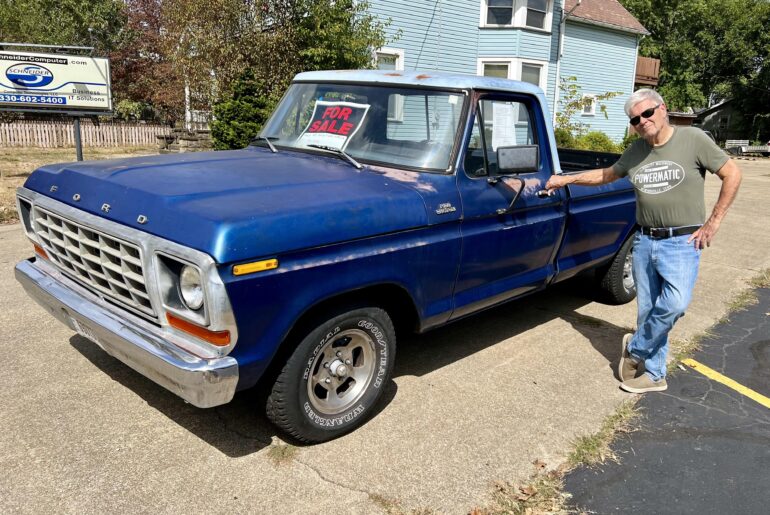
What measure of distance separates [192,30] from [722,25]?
1586 inches

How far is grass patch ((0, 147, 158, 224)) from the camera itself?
30.8 feet

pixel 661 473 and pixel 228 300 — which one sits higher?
pixel 228 300

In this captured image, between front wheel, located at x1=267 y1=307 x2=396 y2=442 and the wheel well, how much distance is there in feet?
0.12

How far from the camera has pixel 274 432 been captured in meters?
3.60

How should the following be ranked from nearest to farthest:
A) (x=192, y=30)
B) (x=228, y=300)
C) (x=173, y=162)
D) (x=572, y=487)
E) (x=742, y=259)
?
(x=228, y=300) < (x=572, y=487) < (x=173, y=162) < (x=742, y=259) < (x=192, y=30)

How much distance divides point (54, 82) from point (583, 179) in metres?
10.7

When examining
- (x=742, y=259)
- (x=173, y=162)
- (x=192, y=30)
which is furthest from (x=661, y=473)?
(x=192, y=30)

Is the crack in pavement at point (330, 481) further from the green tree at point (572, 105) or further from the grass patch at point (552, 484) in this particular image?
the green tree at point (572, 105)

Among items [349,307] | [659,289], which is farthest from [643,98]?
[349,307]

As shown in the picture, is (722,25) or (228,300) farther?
(722,25)

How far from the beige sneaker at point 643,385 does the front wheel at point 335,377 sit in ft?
5.98

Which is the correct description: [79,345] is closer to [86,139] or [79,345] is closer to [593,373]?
[593,373]

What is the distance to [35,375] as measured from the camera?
13.4ft

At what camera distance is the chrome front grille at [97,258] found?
3047 mm
